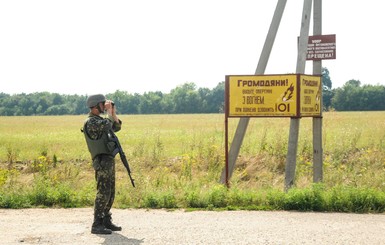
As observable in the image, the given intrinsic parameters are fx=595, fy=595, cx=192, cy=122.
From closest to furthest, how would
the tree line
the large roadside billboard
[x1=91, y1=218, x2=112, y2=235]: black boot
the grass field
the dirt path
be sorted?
the dirt path, [x1=91, y1=218, x2=112, y2=235]: black boot, the grass field, the large roadside billboard, the tree line

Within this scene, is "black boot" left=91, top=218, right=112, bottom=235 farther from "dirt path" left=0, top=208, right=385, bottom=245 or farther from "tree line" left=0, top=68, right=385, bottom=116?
"tree line" left=0, top=68, right=385, bottom=116

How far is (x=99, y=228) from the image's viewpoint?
308 inches

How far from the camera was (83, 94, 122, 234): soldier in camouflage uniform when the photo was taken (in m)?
7.89

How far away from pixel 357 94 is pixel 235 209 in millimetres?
107692

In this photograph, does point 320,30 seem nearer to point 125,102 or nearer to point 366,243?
point 366,243

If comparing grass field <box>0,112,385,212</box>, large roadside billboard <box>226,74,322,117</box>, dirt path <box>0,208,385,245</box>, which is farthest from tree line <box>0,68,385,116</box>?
dirt path <box>0,208,385,245</box>

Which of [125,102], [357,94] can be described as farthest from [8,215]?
[125,102]

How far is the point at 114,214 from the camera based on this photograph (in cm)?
917

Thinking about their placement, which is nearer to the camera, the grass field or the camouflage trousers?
the camouflage trousers

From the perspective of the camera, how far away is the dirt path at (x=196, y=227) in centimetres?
735

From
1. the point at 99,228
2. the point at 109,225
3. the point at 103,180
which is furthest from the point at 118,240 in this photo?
the point at 103,180

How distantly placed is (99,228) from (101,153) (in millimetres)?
991

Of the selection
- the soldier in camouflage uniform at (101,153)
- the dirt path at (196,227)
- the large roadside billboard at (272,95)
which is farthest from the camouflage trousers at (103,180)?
the large roadside billboard at (272,95)

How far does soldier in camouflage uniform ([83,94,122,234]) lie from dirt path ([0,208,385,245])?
0.81ft
